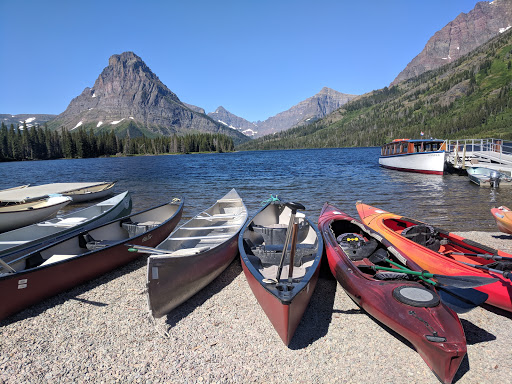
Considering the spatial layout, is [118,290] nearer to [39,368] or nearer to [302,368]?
[39,368]

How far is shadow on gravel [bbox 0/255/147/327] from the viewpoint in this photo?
6.36 metres

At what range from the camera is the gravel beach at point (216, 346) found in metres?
4.69

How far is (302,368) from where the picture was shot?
15.7 ft

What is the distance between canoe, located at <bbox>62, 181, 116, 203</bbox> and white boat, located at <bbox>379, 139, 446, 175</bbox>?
35817 mm

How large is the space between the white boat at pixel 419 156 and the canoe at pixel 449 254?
96.5 ft

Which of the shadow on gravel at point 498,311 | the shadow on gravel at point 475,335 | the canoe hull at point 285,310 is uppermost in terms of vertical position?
the canoe hull at point 285,310

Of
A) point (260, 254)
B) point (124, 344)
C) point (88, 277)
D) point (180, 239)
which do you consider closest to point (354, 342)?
point (260, 254)

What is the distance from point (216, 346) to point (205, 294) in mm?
2151

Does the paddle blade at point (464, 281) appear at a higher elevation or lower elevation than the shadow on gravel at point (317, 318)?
higher

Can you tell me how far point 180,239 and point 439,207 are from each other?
16.5 metres

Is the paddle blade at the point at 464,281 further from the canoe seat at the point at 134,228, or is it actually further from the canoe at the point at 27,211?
the canoe at the point at 27,211

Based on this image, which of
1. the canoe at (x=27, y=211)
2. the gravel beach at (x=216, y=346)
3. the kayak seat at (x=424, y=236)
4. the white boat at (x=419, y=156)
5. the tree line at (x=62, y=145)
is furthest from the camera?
the tree line at (x=62, y=145)

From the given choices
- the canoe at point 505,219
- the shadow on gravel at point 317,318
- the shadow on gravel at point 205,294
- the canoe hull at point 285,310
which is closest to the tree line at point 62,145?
the shadow on gravel at point 205,294

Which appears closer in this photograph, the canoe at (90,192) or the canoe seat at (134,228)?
the canoe seat at (134,228)
